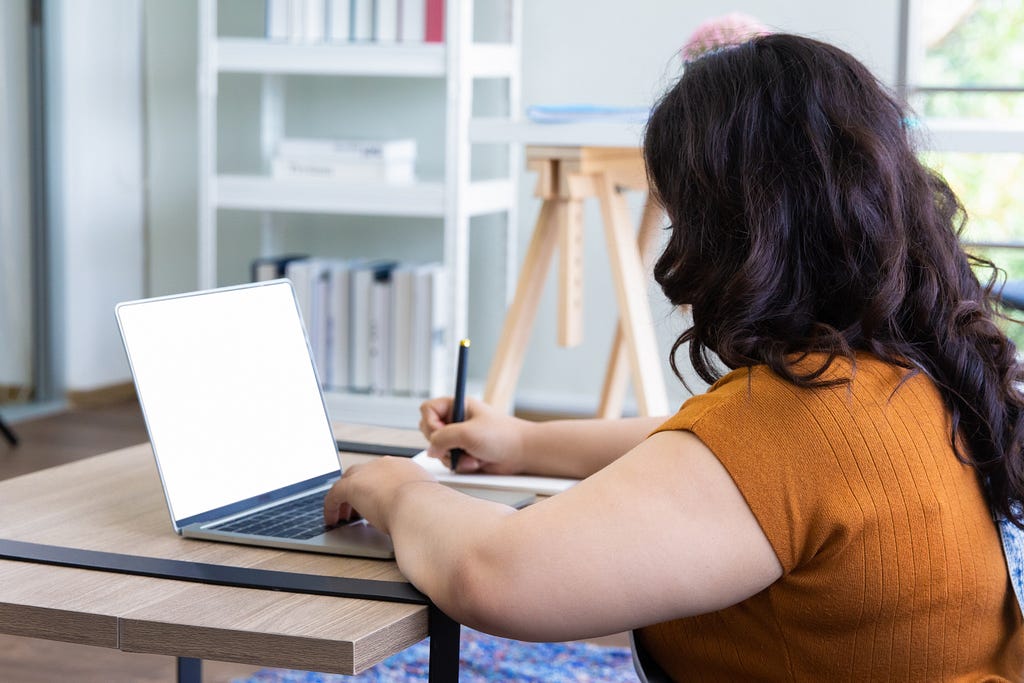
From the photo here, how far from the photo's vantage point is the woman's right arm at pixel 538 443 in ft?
4.02

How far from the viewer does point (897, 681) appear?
850 millimetres

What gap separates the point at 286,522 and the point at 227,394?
125mm

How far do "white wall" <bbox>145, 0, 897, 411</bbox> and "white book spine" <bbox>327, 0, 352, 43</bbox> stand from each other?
0.48 meters

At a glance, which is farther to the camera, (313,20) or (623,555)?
(313,20)

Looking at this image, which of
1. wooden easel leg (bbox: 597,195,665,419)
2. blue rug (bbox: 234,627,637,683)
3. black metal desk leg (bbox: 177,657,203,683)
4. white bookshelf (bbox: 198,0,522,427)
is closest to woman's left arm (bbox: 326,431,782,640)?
black metal desk leg (bbox: 177,657,203,683)

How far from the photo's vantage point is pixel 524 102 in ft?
12.5

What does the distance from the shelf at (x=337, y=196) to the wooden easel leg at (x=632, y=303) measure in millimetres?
876

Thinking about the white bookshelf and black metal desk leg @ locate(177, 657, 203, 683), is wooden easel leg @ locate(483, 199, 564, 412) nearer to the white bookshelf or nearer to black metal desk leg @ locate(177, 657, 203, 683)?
the white bookshelf

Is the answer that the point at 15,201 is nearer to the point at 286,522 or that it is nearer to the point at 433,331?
the point at 433,331

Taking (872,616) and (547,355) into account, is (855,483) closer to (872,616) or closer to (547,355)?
(872,616)

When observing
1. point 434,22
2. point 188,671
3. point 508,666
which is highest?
point 434,22

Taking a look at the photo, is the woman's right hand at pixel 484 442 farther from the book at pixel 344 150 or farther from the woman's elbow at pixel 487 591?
the book at pixel 344 150

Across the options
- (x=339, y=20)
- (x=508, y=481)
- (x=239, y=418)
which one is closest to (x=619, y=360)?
(x=339, y=20)

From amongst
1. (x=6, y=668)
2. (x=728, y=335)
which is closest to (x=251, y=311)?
(x=728, y=335)
